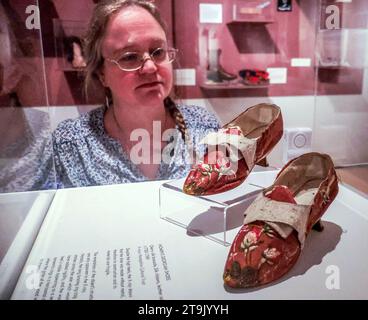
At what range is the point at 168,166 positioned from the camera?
1.35 meters

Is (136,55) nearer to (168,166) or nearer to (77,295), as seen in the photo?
(168,166)

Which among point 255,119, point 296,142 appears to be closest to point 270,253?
point 255,119

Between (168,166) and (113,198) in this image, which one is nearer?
(113,198)

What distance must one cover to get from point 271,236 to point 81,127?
89cm

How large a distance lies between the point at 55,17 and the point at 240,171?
0.85 metres

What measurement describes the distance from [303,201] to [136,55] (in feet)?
2.29

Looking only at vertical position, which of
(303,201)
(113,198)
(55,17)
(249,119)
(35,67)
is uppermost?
(55,17)

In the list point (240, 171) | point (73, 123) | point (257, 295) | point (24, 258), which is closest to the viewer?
point (257, 295)

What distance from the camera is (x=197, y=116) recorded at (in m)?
1.34

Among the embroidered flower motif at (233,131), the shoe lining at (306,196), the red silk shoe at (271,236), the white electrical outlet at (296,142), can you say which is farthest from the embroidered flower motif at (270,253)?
the white electrical outlet at (296,142)

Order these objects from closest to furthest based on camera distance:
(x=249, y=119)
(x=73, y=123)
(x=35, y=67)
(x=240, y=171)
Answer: (x=240, y=171)
(x=249, y=119)
(x=35, y=67)
(x=73, y=123)

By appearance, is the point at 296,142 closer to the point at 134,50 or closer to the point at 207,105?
the point at 207,105

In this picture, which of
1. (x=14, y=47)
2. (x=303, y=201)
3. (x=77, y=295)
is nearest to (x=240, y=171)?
(x=303, y=201)

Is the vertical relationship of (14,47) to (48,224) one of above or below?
above
